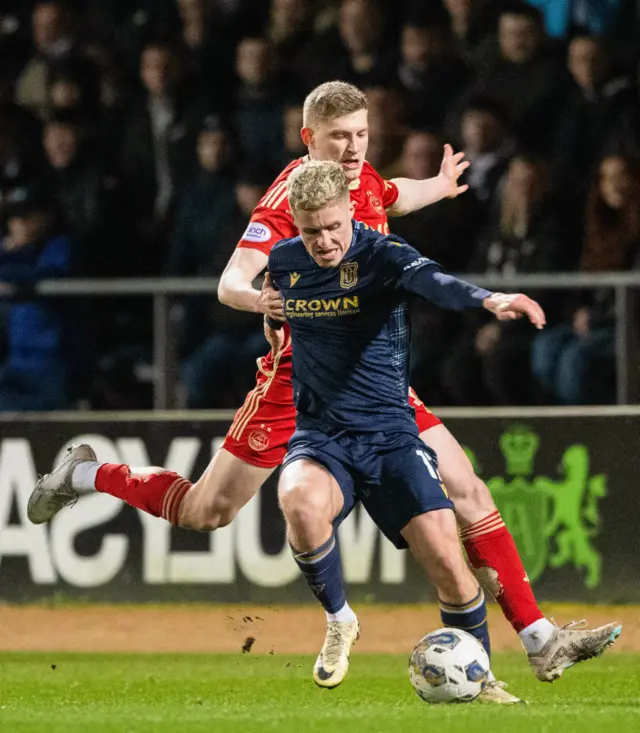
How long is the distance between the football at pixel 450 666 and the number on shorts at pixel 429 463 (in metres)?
0.60

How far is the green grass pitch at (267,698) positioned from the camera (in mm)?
6078

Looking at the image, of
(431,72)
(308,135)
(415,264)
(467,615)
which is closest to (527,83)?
(431,72)

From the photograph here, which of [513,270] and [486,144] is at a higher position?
[486,144]

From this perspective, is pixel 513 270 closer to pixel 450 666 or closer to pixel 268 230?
pixel 268 230

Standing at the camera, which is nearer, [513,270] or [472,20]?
[513,270]

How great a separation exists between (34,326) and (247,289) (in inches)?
180

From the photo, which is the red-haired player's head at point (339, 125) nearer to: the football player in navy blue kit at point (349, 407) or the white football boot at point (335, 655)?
the football player in navy blue kit at point (349, 407)

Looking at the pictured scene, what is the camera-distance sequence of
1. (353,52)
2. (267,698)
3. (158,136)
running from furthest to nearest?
(158,136) → (353,52) → (267,698)

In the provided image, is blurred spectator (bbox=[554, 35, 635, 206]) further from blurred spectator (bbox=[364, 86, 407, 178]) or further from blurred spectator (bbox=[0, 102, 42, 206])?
blurred spectator (bbox=[0, 102, 42, 206])

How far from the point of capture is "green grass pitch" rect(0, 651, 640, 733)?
6.08 m

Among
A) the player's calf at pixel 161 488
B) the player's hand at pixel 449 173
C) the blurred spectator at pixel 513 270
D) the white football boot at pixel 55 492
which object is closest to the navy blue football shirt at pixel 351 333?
the player's calf at pixel 161 488

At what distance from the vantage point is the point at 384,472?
6617mm

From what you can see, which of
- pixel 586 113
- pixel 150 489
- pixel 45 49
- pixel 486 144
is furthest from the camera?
pixel 45 49

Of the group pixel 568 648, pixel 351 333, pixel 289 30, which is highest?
pixel 289 30
